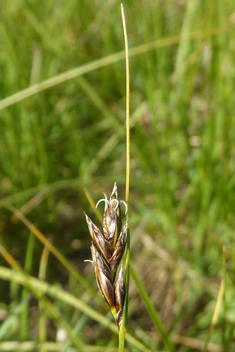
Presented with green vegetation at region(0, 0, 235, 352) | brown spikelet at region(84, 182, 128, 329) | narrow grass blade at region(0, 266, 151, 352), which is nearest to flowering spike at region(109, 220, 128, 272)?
brown spikelet at region(84, 182, 128, 329)

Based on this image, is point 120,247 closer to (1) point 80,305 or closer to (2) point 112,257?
(2) point 112,257

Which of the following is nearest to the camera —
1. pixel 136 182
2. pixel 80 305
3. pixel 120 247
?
pixel 120 247

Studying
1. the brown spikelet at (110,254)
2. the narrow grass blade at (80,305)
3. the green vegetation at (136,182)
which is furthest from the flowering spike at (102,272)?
the green vegetation at (136,182)

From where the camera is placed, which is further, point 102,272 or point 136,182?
point 136,182

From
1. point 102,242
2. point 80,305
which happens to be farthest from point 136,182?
point 102,242

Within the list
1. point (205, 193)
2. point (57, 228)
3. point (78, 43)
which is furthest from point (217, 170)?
point (78, 43)

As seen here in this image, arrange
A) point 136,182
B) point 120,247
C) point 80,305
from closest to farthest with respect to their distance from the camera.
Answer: point 120,247 → point 80,305 → point 136,182

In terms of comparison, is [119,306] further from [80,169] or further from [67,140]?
[67,140]
